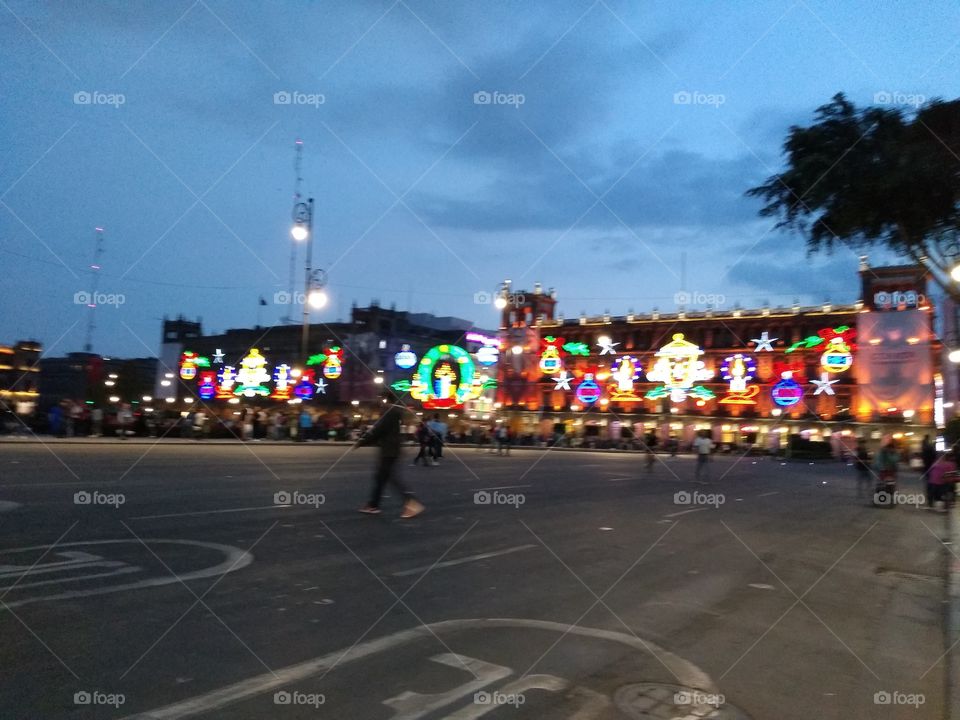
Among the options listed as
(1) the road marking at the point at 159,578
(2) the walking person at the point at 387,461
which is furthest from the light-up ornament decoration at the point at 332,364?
(1) the road marking at the point at 159,578

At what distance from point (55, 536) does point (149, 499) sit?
3698mm

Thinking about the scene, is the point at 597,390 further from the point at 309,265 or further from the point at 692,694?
the point at 692,694

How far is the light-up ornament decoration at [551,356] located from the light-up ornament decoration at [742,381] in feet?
56.5

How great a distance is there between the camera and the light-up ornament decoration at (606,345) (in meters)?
77.8

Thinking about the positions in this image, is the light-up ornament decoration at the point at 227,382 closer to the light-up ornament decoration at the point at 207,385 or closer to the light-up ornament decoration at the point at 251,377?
the light-up ornament decoration at the point at 207,385

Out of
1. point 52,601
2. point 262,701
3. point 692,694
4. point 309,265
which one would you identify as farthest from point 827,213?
point 309,265

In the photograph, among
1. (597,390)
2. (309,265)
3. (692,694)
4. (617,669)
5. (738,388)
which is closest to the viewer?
(692,694)

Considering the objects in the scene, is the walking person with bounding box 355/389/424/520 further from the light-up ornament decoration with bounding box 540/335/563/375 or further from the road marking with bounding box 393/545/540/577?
the light-up ornament decoration with bounding box 540/335/563/375

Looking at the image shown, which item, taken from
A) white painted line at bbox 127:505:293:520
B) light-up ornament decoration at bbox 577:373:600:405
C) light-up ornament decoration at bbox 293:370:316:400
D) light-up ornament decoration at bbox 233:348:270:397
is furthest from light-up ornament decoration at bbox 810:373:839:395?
white painted line at bbox 127:505:293:520

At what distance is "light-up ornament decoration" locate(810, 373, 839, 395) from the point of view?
63656mm

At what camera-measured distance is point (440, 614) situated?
616 cm

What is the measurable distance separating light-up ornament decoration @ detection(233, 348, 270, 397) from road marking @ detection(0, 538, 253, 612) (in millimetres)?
60705

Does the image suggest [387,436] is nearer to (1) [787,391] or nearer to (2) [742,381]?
(1) [787,391]

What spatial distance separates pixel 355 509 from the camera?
11977mm
